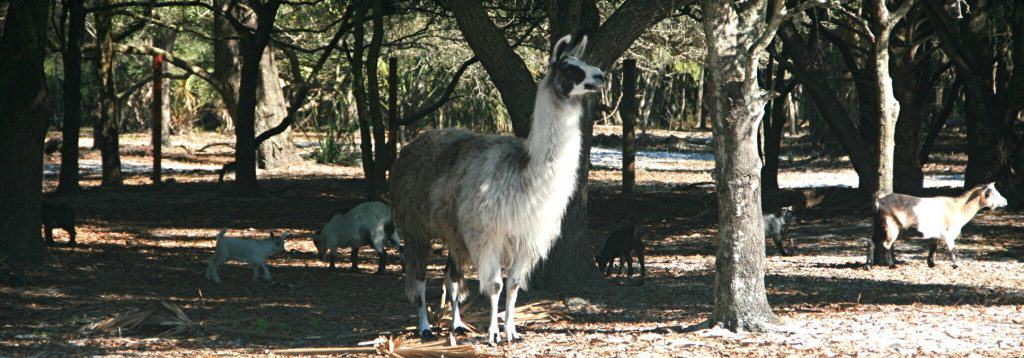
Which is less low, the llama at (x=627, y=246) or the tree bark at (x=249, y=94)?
the tree bark at (x=249, y=94)

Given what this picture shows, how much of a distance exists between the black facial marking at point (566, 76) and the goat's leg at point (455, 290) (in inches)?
69.4

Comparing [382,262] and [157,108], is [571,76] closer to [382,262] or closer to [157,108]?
[382,262]

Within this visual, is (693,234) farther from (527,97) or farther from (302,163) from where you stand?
(302,163)

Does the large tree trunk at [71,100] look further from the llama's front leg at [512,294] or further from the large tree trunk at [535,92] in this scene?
the llama's front leg at [512,294]

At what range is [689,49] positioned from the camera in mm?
26469

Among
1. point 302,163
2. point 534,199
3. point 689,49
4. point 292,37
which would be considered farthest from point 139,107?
point 534,199

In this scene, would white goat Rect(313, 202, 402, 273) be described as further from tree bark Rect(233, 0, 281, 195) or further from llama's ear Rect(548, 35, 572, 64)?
tree bark Rect(233, 0, 281, 195)

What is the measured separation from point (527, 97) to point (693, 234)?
6.06 m

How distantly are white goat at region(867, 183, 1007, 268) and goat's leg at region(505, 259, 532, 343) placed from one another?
16.4 ft

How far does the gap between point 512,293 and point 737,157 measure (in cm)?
192

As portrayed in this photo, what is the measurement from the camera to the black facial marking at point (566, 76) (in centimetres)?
762

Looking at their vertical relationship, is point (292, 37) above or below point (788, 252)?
above

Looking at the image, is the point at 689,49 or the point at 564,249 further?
the point at 689,49

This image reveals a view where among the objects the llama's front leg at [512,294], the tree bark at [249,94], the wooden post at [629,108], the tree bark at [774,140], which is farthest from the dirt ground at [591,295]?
the tree bark at [774,140]
